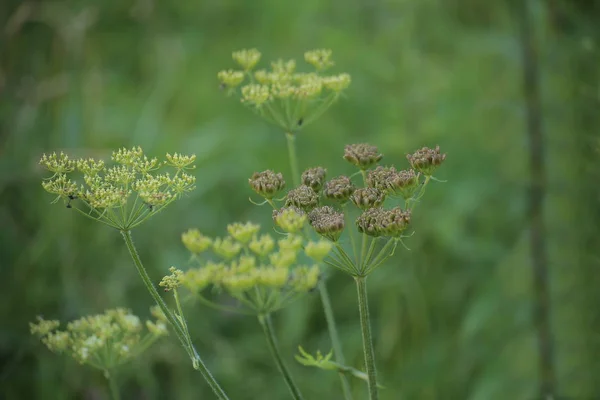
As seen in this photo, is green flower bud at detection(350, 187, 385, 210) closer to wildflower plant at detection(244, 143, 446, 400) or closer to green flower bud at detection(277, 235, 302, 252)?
wildflower plant at detection(244, 143, 446, 400)

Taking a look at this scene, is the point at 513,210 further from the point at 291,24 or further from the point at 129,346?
the point at 129,346

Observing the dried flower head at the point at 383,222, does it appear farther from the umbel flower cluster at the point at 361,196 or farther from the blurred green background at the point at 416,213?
the blurred green background at the point at 416,213

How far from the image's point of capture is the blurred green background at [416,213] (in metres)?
2.37

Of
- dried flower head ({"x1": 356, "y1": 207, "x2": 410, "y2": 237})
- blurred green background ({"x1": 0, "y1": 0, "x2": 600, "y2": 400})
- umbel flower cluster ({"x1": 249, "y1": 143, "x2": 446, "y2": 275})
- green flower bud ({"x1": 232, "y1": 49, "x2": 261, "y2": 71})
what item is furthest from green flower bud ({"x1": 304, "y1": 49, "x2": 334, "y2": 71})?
blurred green background ({"x1": 0, "y1": 0, "x2": 600, "y2": 400})

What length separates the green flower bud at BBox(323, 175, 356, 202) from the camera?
127 centimetres

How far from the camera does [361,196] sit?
1.20 metres

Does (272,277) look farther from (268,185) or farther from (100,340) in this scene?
(100,340)

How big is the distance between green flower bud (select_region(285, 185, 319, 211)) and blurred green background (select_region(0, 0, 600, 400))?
1.16 metres

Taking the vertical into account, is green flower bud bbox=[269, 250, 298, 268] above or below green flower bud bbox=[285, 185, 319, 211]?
below

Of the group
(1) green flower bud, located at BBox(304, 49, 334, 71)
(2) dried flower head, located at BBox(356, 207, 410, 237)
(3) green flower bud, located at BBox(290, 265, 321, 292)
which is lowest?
(3) green flower bud, located at BBox(290, 265, 321, 292)

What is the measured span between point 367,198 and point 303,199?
108 millimetres

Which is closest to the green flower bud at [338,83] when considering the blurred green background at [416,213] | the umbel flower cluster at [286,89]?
the umbel flower cluster at [286,89]

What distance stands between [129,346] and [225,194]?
1914 mm

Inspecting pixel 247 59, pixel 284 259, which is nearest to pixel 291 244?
pixel 284 259
